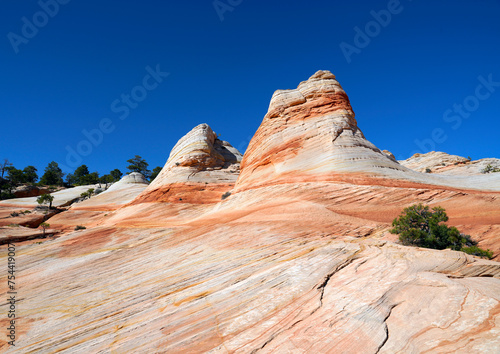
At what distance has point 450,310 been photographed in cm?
452

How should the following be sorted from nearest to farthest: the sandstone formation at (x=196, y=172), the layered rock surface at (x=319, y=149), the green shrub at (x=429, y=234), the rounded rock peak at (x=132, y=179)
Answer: the green shrub at (x=429, y=234), the layered rock surface at (x=319, y=149), the sandstone formation at (x=196, y=172), the rounded rock peak at (x=132, y=179)

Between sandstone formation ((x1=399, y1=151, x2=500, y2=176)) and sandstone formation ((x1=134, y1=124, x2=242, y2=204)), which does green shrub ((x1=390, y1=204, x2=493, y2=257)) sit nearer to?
sandstone formation ((x1=134, y1=124, x2=242, y2=204))

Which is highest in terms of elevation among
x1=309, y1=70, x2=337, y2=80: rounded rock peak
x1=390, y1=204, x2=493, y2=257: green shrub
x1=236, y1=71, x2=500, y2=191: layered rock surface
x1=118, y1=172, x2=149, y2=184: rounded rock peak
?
x1=118, y1=172, x2=149, y2=184: rounded rock peak

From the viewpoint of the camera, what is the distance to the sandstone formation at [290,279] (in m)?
4.59

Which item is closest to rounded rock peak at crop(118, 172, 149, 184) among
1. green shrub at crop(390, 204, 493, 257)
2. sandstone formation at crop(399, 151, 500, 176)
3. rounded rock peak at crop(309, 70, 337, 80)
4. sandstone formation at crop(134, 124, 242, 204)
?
sandstone formation at crop(134, 124, 242, 204)

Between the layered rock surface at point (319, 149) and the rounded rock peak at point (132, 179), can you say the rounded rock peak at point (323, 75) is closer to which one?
the layered rock surface at point (319, 149)

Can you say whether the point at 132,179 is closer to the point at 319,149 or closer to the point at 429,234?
the point at 319,149

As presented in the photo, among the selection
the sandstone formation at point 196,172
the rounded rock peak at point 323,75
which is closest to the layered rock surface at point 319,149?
the rounded rock peak at point 323,75

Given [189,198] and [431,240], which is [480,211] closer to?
[431,240]

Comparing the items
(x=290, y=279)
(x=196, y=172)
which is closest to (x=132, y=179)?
(x=196, y=172)

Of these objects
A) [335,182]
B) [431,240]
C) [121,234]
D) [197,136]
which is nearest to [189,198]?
[197,136]

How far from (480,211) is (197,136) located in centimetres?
3496

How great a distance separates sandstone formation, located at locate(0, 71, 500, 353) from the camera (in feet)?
15.0

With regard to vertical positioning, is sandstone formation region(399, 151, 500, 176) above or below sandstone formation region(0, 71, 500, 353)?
above
